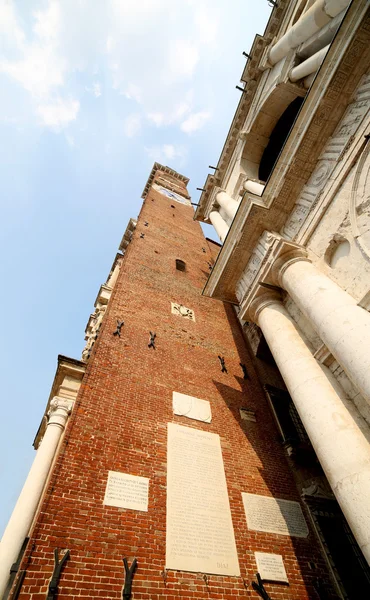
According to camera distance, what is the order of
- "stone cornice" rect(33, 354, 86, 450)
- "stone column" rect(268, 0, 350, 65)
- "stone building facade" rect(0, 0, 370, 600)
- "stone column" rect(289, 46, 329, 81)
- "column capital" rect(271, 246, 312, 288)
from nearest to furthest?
"stone building facade" rect(0, 0, 370, 600), "column capital" rect(271, 246, 312, 288), "stone cornice" rect(33, 354, 86, 450), "stone column" rect(268, 0, 350, 65), "stone column" rect(289, 46, 329, 81)

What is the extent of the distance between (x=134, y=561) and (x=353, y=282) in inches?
221

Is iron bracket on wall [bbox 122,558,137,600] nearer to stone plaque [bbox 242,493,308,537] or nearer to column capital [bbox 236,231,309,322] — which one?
stone plaque [bbox 242,493,308,537]

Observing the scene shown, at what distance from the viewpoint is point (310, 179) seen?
23.3ft

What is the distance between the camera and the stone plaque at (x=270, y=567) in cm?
513

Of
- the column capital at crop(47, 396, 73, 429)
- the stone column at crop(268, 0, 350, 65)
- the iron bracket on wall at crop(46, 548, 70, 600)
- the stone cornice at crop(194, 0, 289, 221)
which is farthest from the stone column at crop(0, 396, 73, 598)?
the stone cornice at crop(194, 0, 289, 221)

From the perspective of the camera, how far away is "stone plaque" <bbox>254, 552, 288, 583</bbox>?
5.13 meters

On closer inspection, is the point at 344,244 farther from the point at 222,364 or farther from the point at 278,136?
the point at 278,136

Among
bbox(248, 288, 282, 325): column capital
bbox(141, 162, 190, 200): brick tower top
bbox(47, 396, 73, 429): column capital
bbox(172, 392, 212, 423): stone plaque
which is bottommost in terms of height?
bbox(47, 396, 73, 429): column capital

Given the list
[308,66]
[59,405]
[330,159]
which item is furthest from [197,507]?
[308,66]

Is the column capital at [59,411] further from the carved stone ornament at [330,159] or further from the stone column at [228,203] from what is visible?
the stone column at [228,203]

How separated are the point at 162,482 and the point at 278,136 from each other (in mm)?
14386

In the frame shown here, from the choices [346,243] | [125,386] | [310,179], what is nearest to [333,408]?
[346,243]

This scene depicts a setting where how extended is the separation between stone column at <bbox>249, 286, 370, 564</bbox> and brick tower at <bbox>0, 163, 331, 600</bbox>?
2.43 m

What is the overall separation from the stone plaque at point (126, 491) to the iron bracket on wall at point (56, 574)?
944 millimetres
